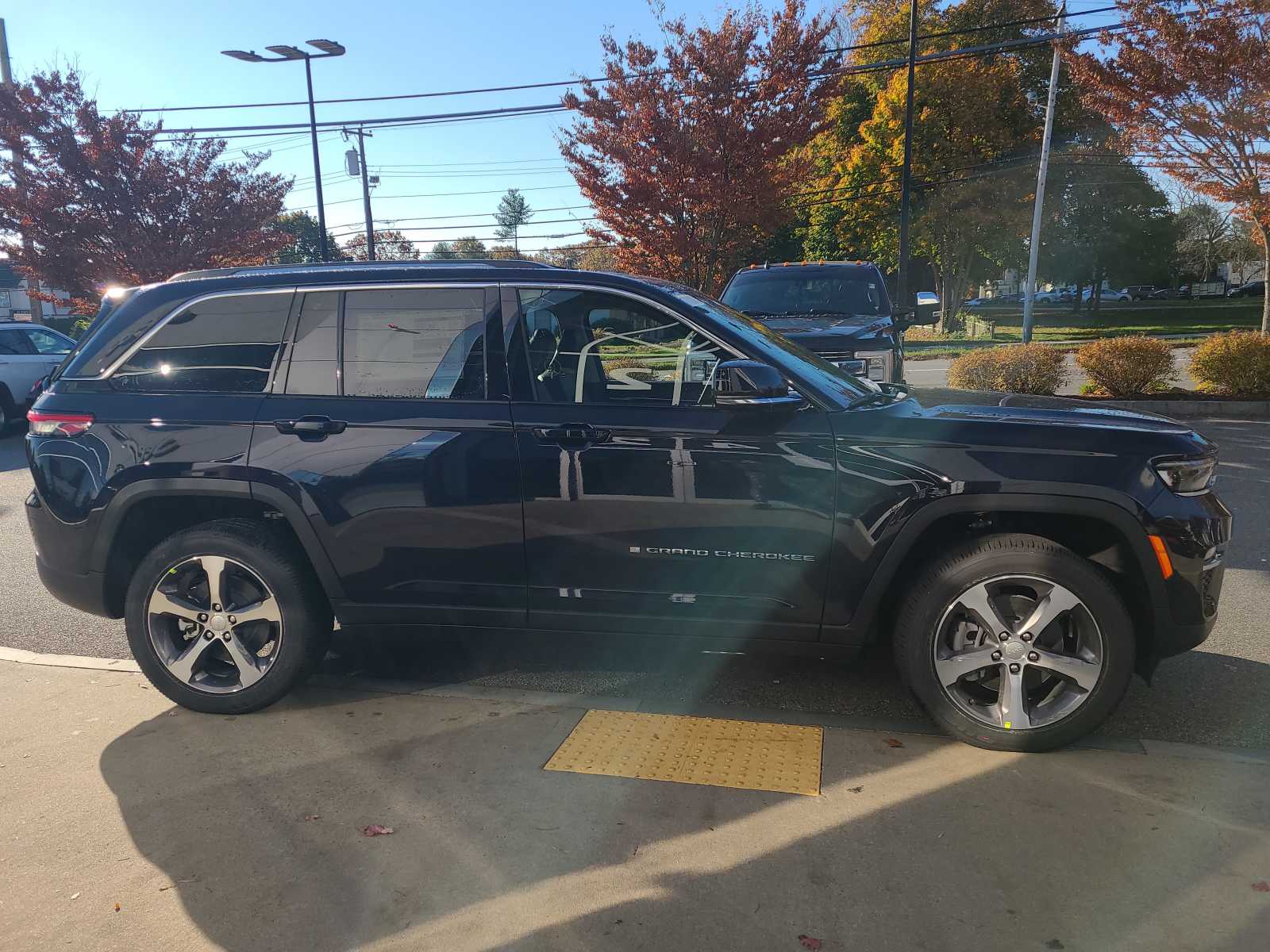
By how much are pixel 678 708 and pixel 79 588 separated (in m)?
2.68

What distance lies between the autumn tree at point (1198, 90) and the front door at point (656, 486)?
14192 millimetres

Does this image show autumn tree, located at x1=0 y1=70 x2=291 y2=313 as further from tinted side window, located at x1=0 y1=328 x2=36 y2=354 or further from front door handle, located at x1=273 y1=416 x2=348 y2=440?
front door handle, located at x1=273 y1=416 x2=348 y2=440

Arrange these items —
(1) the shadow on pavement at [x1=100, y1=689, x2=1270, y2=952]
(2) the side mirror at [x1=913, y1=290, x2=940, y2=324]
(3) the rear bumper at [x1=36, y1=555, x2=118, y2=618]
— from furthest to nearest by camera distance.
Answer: (2) the side mirror at [x1=913, y1=290, x2=940, y2=324]
(3) the rear bumper at [x1=36, y1=555, x2=118, y2=618]
(1) the shadow on pavement at [x1=100, y1=689, x2=1270, y2=952]

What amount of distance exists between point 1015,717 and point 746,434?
147cm

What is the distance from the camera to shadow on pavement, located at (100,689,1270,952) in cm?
241

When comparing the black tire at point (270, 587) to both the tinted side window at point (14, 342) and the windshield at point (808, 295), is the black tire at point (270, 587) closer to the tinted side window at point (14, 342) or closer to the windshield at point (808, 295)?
the windshield at point (808, 295)

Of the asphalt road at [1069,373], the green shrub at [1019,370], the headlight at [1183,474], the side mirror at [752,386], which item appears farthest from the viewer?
the asphalt road at [1069,373]

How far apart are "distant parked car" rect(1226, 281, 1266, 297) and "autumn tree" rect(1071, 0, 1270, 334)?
50.2 meters

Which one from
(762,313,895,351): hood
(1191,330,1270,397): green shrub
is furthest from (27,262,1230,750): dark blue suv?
(1191,330,1270,397): green shrub

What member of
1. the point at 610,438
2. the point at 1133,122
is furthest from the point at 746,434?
the point at 1133,122

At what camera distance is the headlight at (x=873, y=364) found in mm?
7750

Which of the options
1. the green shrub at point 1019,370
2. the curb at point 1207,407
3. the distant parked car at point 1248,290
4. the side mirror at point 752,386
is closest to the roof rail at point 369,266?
the side mirror at point 752,386

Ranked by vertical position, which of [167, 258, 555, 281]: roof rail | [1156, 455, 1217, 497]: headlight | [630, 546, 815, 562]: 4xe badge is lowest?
[630, 546, 815, 562]: 4xe badge

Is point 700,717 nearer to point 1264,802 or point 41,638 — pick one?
point 1264,802
